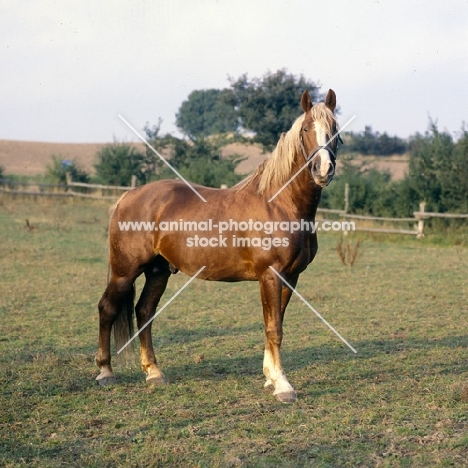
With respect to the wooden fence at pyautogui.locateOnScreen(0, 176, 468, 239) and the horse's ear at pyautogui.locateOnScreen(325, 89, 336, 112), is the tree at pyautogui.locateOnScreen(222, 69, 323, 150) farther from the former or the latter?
the horse's ear at pyautogui.locateOnScreen(325, 89, 336, 112)

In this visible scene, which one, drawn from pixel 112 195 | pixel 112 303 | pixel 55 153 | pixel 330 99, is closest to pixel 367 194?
pixel 112 195

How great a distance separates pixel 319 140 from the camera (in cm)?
457

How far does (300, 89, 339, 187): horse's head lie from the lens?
448 centimetres

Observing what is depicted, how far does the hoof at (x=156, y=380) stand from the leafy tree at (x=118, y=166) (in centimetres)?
2432

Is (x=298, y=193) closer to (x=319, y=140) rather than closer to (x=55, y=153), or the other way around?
(x=319, y=140)

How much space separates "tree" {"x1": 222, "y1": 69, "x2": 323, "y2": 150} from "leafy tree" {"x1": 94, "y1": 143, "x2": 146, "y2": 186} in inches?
270

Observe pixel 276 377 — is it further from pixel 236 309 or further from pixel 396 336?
pixel 236 309

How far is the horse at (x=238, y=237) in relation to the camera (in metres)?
4.80

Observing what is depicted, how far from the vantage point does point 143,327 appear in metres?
5.49

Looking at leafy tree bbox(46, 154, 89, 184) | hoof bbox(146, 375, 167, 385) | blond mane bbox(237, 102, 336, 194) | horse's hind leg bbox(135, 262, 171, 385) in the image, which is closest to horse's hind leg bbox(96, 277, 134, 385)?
horse's hind leg bbox(135, 262, 171, 385)

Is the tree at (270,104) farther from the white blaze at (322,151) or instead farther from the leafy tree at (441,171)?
the white blaze at (322,151)

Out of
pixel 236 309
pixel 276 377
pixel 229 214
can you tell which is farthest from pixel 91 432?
pixel 236 309

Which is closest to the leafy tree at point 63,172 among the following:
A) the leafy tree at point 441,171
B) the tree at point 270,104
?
the tree at point 270,104

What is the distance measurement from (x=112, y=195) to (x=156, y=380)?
73.1 feet
